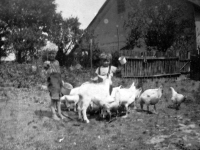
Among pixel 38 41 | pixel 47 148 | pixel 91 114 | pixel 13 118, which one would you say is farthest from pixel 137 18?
pixel 47 148

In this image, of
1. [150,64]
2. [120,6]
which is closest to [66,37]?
[120,6]

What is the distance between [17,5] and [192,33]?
15860mm

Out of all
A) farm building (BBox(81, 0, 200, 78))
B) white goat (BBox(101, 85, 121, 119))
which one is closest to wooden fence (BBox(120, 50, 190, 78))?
farm building (BBox(81, 0, 200, 78))

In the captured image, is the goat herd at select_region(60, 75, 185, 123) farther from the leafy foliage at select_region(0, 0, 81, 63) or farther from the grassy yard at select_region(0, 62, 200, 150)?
the leafy foliage at select_region(0, 0, 81, 63)

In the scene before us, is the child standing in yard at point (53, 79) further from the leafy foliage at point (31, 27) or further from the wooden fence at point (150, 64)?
the leafy foliage at point (31, 27)

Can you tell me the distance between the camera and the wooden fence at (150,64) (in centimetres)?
1180

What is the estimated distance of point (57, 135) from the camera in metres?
4.40

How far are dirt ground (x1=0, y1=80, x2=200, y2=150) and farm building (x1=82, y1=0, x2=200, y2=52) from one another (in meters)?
13.9

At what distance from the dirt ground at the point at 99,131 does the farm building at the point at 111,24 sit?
45.7 feet

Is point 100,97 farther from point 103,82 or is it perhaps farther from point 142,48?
point 142,48

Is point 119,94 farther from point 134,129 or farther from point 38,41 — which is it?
point 38,41

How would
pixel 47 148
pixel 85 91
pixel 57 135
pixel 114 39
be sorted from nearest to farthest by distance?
pixel 47 148 → pixel 57 135 → pixel 85 91 → pixel 114 39

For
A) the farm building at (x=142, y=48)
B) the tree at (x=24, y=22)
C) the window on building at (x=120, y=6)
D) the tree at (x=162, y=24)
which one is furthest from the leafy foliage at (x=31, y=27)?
the tree at (x=162, y=24)

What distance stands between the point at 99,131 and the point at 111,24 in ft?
59.7
